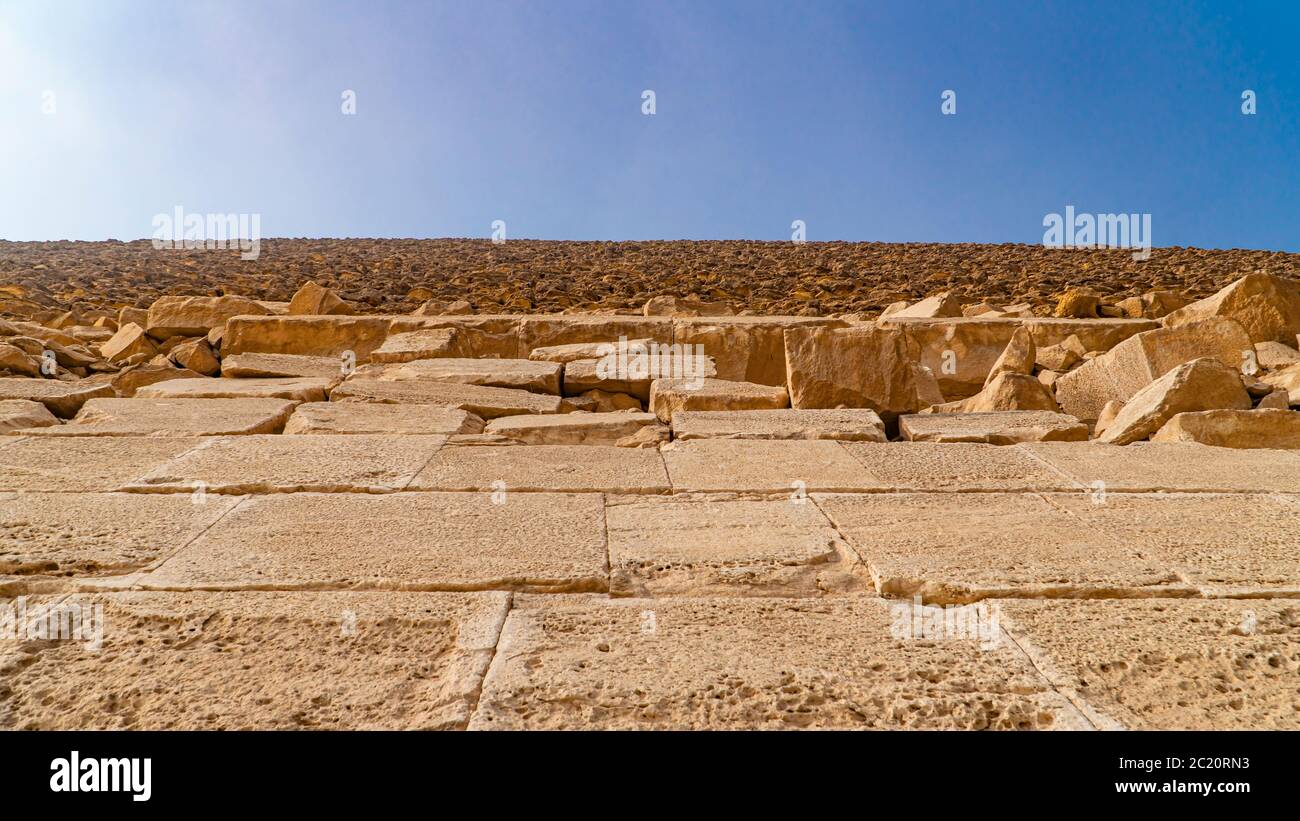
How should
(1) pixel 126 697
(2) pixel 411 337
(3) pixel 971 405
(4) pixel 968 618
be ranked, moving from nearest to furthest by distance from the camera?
(1) pixel 126 697 < (4) pixel 968 618 < (3) pixel 971 405 < (2) pixel 411 337

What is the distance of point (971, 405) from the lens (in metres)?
5.36

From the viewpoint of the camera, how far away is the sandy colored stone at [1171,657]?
176 cm

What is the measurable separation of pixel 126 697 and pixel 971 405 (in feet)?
15.8

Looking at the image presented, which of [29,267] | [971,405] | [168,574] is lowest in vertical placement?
[168,574]

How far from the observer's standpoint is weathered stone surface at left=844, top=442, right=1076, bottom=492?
3.39m

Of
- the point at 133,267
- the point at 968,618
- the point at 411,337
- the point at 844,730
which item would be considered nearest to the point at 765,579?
the point at 968,618

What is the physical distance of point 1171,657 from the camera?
1968mm

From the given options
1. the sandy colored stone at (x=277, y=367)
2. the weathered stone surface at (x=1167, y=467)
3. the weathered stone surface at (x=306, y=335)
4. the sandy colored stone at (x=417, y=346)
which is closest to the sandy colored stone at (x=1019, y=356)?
the weathered stone surface at (x=1167, y=467)

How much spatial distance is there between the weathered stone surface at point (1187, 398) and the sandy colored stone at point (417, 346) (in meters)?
4.45

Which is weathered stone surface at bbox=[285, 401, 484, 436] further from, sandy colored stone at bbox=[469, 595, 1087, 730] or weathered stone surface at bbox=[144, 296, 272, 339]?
weathered stone surface at bbox=[144, 296, 272, 339]

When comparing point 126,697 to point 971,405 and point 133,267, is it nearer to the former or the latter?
point 971,405

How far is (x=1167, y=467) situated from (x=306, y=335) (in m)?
6.32

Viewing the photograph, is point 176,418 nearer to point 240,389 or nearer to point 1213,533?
point 240,389

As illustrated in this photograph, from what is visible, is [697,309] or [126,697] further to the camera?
[697,309]
